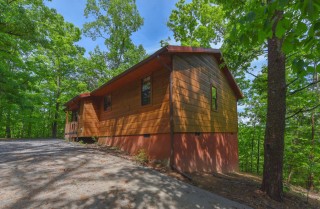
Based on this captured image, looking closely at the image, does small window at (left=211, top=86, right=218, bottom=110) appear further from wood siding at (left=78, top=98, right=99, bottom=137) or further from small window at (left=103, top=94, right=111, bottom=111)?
wood siding at (left=78, top=98, right=99, bottom=137)

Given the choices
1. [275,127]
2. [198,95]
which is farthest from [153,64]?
[275,127]

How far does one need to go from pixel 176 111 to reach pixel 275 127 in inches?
135

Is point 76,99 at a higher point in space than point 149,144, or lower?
higher

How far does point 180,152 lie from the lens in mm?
7871

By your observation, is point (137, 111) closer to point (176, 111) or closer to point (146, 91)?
point (146, 91)

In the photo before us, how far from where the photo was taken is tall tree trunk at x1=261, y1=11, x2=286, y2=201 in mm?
6340

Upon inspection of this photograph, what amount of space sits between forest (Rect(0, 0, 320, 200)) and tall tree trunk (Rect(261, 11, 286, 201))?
0.03 meters

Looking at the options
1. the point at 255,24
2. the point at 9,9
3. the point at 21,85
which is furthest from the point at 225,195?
the point at 21,85

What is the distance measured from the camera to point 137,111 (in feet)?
33.0

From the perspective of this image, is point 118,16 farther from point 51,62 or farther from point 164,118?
point 164,118

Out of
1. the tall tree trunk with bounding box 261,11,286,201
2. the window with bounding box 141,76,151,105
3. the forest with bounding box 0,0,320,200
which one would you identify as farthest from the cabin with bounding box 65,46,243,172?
the tall tree trunk with bounding box 261,11,286,201

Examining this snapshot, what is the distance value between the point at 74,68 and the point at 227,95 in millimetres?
19947

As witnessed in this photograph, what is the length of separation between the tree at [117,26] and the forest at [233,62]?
0.12 m

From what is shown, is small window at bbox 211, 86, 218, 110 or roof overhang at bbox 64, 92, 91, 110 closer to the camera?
small window at bbox 211, 86, 218, 110
